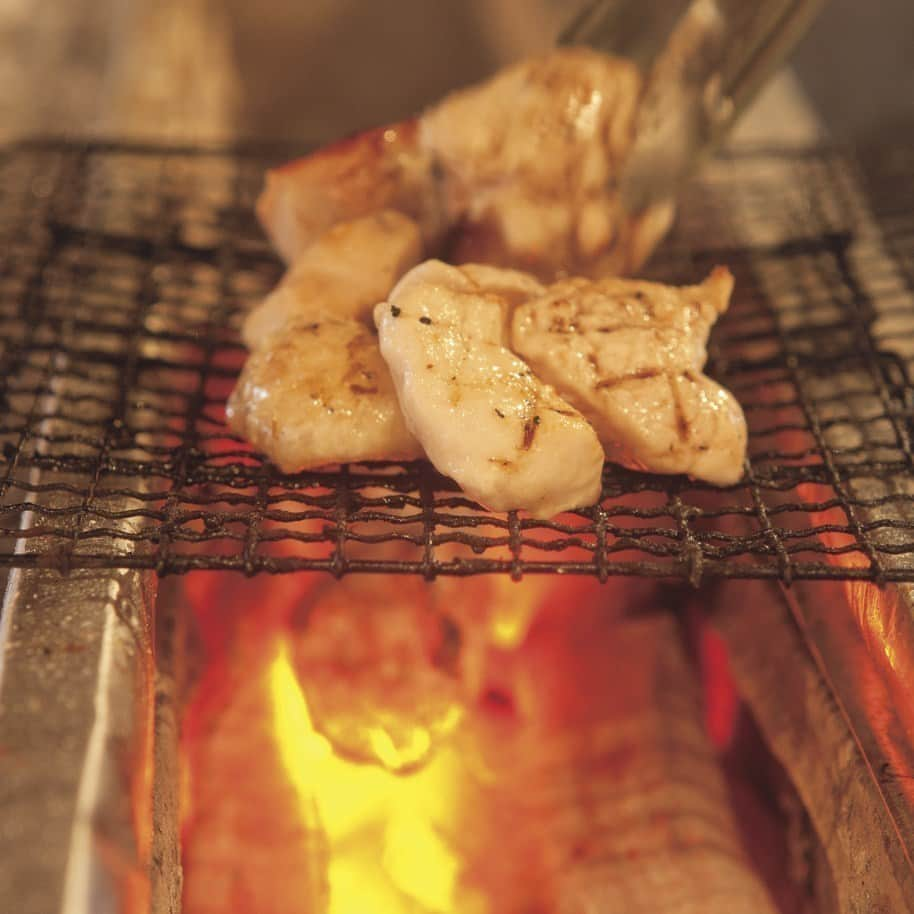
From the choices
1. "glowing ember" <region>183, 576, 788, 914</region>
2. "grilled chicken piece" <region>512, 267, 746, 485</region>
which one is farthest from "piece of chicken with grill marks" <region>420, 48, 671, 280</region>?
"glowing ember" <region>183, 576, 788, 914</region>

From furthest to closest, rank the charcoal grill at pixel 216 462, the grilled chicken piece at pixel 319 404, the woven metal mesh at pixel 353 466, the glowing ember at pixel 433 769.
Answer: the glowing ember at pixel 433 769 < the grilled chicken piece at pixel 319 404 < the woven metal mesh at pixel 353 466 < the charcoal grill at pixel 216 462

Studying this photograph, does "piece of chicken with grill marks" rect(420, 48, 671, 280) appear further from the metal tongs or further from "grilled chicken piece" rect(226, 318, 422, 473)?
"grilled chicken piece" rect(226, 318, 422, 473)

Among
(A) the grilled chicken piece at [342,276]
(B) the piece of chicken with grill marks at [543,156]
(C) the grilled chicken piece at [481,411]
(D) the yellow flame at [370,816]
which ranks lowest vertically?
(D) the yellow flame at [370,816]

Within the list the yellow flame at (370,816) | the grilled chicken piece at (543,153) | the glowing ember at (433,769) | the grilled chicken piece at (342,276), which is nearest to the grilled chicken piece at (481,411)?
the grilled chicken piece at (342,276)

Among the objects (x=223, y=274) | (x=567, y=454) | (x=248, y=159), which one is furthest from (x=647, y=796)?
(x=248, y=159)

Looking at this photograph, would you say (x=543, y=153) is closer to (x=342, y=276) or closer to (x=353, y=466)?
(x=342, y=276)

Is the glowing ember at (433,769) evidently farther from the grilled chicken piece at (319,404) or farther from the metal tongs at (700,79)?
the metal tongs at (700,79)

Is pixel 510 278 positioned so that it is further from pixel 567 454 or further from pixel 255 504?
pixel 255 504

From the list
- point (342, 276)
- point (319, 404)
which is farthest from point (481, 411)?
point (342, 276)
